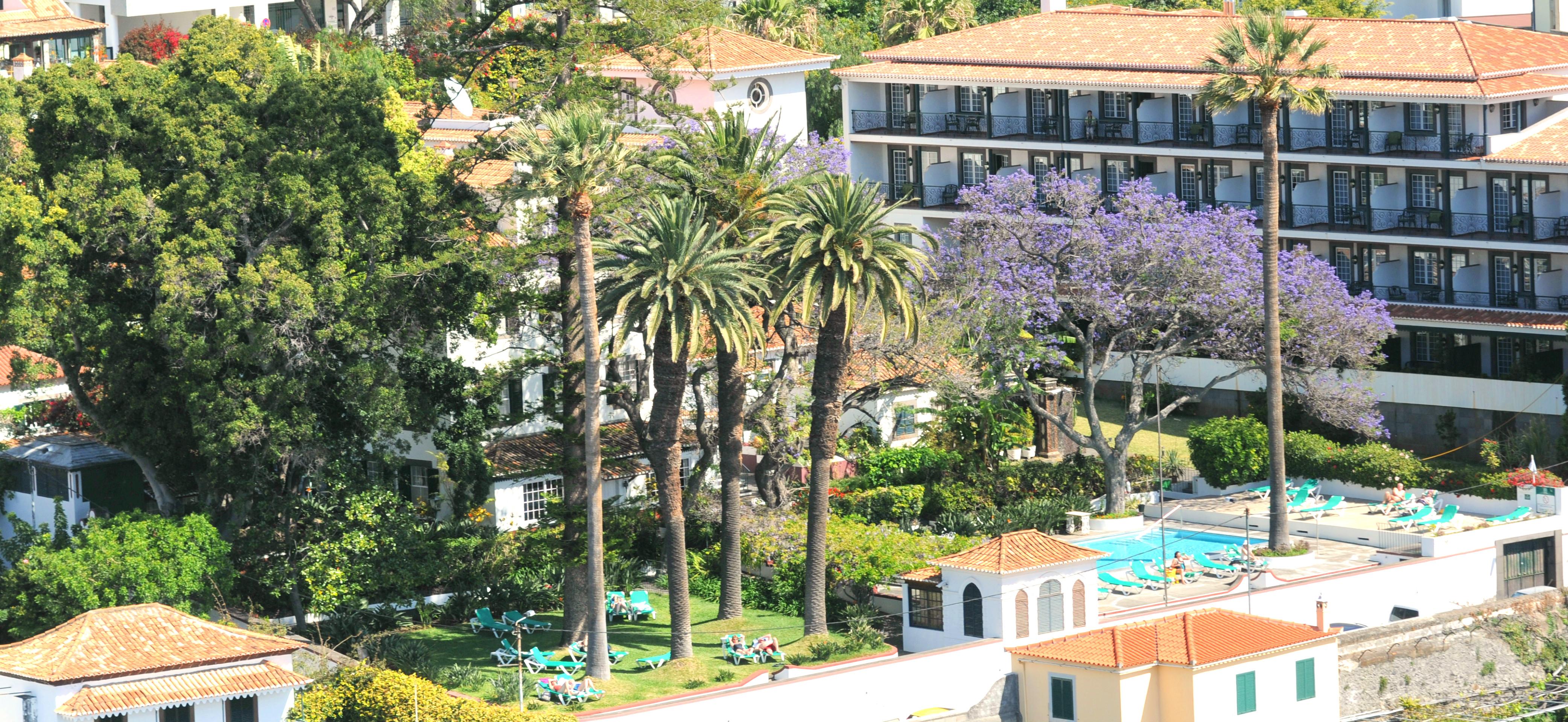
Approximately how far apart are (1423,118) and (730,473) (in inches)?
1107

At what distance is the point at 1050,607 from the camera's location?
51281mm

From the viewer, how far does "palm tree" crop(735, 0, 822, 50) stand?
93.0 metres

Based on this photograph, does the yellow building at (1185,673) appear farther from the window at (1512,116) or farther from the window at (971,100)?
the window at (971,100)

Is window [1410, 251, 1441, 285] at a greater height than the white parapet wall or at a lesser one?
greater

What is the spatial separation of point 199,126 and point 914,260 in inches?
689

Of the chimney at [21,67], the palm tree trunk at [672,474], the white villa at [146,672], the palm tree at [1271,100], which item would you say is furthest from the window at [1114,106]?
the white villa at [146,672]

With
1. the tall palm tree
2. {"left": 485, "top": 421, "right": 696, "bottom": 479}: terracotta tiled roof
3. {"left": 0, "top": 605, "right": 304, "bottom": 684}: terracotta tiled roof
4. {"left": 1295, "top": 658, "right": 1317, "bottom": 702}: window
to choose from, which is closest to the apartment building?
{"left": 485, "top": 421, "right": 696, "bottom": 479}: terracotta tiled roof

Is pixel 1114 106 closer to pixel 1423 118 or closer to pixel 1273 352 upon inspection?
pixel 1423 118

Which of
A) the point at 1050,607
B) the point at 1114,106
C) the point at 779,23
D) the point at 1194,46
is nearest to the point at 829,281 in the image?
the point at 1050,607

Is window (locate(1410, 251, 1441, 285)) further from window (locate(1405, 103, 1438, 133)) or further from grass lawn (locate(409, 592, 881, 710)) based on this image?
grass lawn (locate(409, 592, 881, 710))

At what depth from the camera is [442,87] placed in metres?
66.4

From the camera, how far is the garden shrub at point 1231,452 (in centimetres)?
6359

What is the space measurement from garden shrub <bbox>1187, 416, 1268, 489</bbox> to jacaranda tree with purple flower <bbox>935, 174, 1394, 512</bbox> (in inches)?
50.9

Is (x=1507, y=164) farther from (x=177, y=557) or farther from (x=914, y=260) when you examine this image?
(x=177, y=557)
